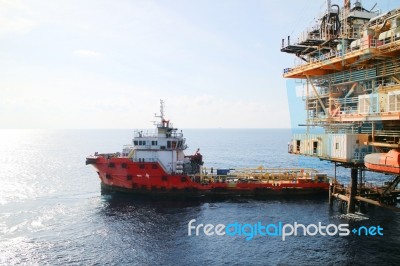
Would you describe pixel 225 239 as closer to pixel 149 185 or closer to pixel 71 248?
pixel 71 248

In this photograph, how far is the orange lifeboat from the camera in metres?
22.0

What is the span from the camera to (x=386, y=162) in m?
A: 22.8

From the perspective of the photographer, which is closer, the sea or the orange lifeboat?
the orange lifeboat

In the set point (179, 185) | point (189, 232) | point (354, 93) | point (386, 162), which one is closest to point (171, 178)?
point (179, 185)

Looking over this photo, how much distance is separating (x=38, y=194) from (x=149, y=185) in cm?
1751

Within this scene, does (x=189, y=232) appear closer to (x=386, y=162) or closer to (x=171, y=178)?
(x=171, y=178)

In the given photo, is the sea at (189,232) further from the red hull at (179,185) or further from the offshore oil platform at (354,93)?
the offshore oil platform at (354,93)

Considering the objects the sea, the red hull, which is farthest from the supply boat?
the sea

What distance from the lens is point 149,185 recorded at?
4244cm

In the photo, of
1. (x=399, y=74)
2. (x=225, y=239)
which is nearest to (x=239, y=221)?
(x=225, y=239)

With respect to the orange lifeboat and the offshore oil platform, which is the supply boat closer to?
the offshore oil platform

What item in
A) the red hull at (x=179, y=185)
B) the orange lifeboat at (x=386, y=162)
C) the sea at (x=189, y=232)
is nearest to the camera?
the orange lifeboat at (x=386, y=162)

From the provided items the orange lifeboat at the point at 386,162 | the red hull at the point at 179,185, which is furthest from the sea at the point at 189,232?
the orange lifeboat at the point at 386,162

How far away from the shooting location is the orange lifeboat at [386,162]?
72.2ft
